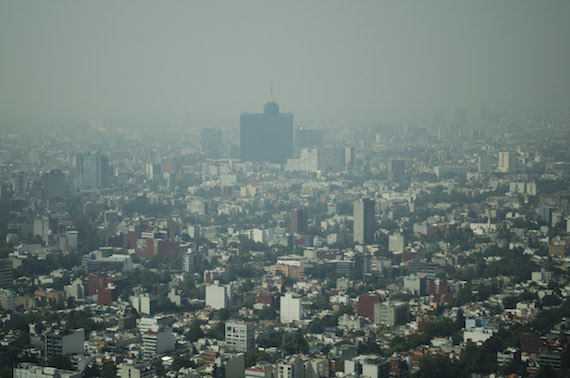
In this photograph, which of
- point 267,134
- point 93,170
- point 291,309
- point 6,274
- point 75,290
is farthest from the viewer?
point 267,134

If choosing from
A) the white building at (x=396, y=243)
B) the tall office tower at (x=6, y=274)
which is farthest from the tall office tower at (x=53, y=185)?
the white building at (x=396, y=243)

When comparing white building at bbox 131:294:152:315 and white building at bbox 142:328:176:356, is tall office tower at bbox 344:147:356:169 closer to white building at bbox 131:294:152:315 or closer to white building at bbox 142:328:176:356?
white building at bbox 131:294:152:315

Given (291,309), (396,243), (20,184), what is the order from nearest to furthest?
1. (291,309)
2. (396,243)
3. (20,184)

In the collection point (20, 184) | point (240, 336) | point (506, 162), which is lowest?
point (240, 336)

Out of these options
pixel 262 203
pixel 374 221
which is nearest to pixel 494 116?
pixel 262 203

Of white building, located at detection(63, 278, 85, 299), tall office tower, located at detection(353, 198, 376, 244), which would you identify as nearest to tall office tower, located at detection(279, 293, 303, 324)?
white building, located at detection(63, 278, 85, 299)

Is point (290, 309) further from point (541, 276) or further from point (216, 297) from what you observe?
point (541, 276)

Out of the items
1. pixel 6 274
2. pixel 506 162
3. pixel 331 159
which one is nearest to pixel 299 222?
pixel 6 274
